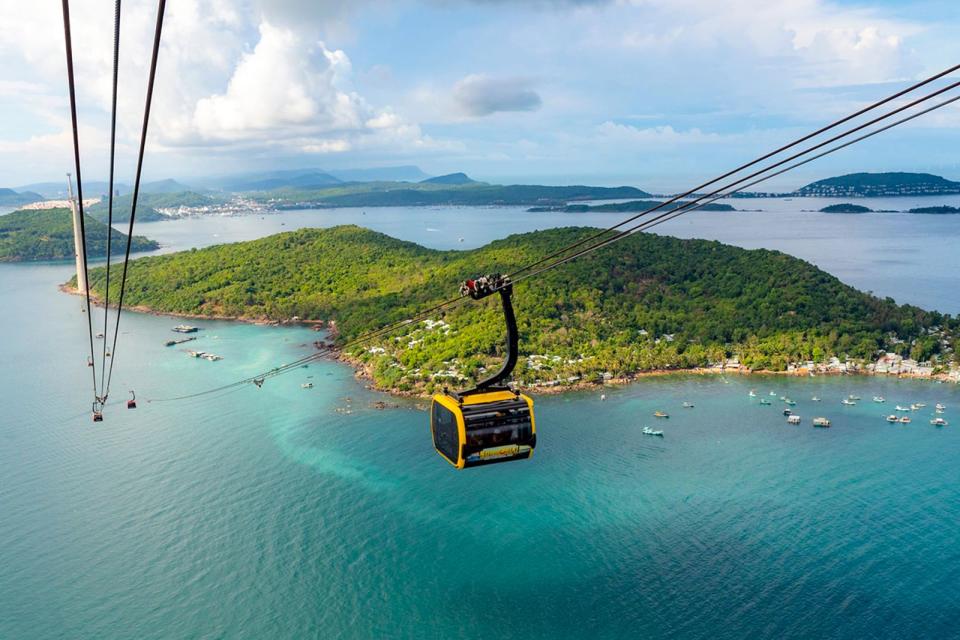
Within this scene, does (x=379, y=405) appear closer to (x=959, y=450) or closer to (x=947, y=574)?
(x=947, y=574)

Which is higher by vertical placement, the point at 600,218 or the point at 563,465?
Answer: the point at 600,218

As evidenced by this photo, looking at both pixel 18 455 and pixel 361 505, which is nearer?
pixel 361 505

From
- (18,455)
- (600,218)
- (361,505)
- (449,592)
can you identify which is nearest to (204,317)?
(18,455)

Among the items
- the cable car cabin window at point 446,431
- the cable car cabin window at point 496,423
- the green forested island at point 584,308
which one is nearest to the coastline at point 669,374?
the green forested island at point 584,308

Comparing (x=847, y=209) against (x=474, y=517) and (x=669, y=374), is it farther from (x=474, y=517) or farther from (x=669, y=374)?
(x=474, y=517)

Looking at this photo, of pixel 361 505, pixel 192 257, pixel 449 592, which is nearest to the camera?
pixel 449 592

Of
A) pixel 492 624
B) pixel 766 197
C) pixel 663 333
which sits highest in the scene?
pixel 766 197
